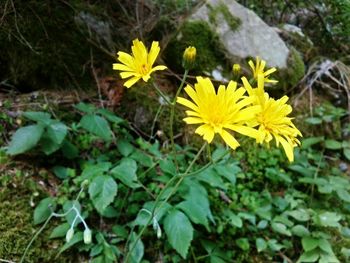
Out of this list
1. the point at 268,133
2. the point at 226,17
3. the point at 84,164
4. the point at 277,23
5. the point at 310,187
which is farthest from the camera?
the point at 277,23

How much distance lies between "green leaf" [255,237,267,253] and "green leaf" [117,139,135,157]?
27.2 inches

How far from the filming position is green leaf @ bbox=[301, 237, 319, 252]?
1.92 meters

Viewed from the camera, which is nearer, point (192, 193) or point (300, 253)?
point (192, 193)

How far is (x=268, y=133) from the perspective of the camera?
3.99 ft

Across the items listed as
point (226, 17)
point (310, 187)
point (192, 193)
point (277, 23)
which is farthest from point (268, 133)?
point (277, 23)

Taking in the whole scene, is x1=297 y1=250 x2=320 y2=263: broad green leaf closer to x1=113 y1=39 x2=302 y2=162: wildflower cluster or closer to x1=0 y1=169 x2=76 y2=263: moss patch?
x1=113 y1=39 x2=302 y2=162: wildflower cluster

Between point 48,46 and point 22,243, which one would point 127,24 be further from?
point 22,243

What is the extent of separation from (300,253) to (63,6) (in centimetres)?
173

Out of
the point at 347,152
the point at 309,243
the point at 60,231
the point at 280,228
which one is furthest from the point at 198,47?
the point at 60,231

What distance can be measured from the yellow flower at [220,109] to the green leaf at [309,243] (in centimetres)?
99

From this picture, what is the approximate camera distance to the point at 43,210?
1.75 metres

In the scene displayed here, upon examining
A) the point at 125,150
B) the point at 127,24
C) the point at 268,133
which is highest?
the point at 268,133

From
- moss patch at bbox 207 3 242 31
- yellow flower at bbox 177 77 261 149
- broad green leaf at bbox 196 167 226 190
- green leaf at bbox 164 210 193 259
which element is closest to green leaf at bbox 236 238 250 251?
broad green leaf at bbox 196 167 226 190

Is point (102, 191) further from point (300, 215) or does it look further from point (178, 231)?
point (300, 215)
